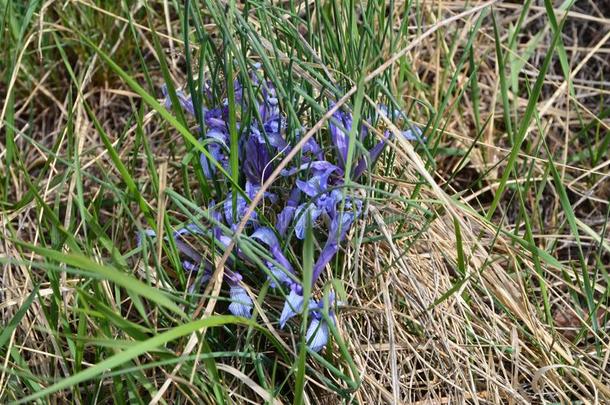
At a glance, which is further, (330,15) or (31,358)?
(330,15)

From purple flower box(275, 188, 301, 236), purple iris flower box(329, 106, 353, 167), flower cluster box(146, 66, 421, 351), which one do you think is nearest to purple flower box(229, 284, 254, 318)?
flower cluster box(146, 66, 421, 351)

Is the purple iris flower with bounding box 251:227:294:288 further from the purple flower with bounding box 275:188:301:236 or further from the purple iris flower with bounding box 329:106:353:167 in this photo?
the purple iris flower with bounding box 329:106:353:167

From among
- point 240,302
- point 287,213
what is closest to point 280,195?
point 287,213

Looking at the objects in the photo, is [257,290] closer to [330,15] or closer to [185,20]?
[185,20]

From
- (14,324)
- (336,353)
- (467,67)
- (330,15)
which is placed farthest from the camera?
(467,67)

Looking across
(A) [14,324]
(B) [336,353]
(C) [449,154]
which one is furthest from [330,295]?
(C) [449,154]

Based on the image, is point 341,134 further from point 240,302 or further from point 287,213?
point 240,302

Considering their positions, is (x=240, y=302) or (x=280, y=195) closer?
(x=240, y=302)
